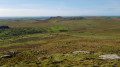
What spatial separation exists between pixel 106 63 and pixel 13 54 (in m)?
24.1

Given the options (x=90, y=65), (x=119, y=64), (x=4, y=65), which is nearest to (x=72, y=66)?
(x=90, y=65)

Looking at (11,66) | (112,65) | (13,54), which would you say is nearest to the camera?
(112,65)

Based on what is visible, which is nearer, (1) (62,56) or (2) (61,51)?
(1) (62,56)

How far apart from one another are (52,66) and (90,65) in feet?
25.0

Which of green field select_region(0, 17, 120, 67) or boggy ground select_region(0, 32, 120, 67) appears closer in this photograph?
boggy ground select_region(0, 32, 120, 67)

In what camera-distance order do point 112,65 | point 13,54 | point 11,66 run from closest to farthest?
point 112,65 < point 11,66 < point 13,54

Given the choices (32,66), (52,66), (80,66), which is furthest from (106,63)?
(32,66)

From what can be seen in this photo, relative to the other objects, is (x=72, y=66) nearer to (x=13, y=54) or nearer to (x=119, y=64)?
(x=119, y=64)

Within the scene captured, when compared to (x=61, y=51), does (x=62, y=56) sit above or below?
above

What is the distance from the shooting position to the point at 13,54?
2919 centimetres

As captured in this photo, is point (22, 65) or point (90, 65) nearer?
point (90, 65)

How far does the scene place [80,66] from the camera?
20125 mm

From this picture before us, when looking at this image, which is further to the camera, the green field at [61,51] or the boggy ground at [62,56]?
the green field at [61,51]

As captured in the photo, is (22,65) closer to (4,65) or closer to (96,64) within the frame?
(4,65)
